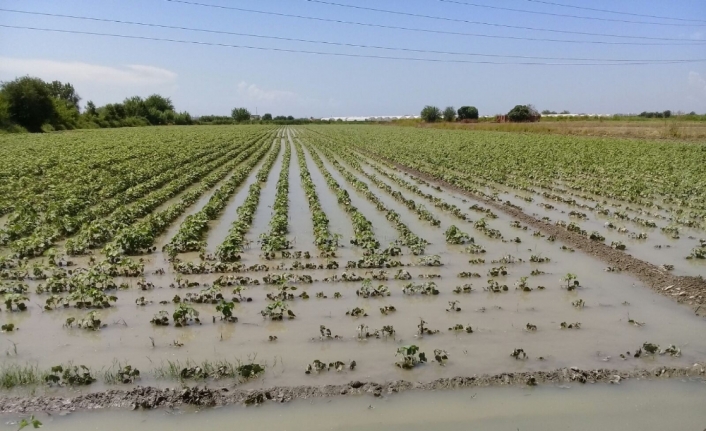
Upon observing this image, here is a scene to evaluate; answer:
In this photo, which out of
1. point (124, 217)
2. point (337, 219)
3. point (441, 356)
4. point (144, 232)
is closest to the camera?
point (441, 356)

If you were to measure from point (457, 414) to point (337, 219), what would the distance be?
29.2 ft

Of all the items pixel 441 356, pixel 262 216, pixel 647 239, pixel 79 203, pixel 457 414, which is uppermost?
pixel 79 203

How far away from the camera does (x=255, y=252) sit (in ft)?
33.9

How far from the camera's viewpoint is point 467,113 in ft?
326

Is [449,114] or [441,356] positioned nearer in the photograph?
[441,356]

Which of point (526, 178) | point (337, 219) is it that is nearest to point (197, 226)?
point (337, 219)

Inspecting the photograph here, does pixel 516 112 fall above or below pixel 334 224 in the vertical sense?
above

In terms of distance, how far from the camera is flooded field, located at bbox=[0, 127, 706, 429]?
550 cm

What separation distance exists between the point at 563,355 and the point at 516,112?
75553 millimetres

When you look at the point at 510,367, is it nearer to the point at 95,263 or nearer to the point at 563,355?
the point at 563,355

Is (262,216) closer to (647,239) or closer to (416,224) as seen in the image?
(416,224)

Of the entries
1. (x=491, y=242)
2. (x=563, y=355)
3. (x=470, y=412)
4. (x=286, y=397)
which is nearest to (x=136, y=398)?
(x=286, y=397)

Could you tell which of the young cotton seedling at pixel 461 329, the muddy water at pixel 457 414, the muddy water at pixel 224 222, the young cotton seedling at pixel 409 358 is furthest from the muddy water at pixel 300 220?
the muddy water at pixel 457 414

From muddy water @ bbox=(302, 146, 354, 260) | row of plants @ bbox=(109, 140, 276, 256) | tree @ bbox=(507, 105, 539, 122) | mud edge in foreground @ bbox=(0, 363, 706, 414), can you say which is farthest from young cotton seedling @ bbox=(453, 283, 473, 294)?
tree @ bbox=(507, 105, 539, 122)
